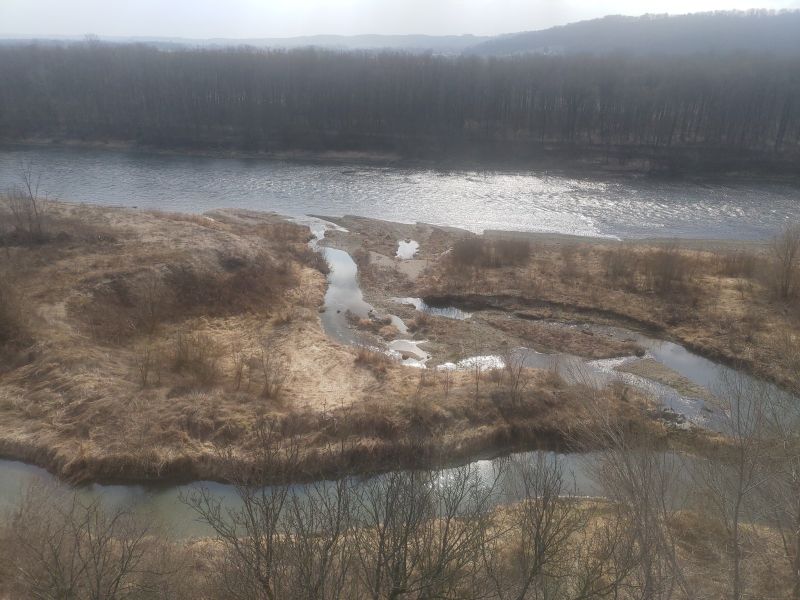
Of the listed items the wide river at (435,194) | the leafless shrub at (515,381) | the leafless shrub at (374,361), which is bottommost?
the wide river at (435,194)

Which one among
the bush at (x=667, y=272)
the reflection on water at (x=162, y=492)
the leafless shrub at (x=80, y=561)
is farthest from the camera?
the bush at (x=667, y=272)

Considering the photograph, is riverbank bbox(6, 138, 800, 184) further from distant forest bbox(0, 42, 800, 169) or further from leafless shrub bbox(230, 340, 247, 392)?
leafless shrub bbox(230, 340, 247, 392)

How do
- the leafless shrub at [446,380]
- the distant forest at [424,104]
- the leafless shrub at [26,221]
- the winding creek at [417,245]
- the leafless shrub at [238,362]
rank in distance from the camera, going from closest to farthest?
the winding creek at [417,245] < the leafless shrub at [446,380] < the leafless shrub at [238,362] < the leafless shrub at [26,221] < the distant forest at [424,104]

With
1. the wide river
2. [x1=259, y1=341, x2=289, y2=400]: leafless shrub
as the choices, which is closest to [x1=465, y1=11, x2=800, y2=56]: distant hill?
the wide river

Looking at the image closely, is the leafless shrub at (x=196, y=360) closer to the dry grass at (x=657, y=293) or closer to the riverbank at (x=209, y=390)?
the riverbank at (x=209, y=390)

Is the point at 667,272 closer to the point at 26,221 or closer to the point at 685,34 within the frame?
the point at 26,221

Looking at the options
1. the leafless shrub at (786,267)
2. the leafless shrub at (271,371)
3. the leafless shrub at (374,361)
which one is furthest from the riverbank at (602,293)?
the leafless shrub at (271,371)

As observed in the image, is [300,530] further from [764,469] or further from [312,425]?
[312,425]
